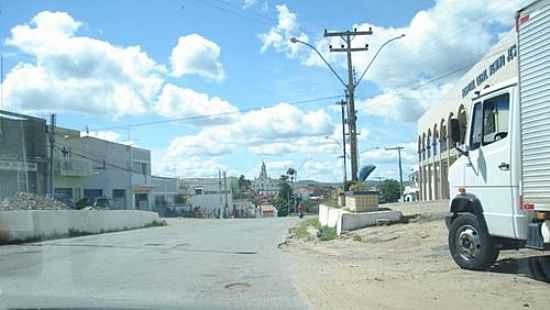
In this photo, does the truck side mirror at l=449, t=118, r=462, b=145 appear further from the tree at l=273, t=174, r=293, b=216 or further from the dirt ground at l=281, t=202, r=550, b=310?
the tree at l=273, t=174, r=293, b=216

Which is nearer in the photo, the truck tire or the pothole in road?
the truck tire

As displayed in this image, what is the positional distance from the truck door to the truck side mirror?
0.23 m

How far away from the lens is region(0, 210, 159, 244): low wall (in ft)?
75.7

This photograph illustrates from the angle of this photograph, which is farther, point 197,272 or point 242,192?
point 242,192

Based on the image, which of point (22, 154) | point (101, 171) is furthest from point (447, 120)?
point (101, 171)

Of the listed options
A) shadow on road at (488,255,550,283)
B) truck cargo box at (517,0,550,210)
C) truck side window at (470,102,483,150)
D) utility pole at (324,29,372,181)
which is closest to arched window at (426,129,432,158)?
utility pole at (324,29,372,181)

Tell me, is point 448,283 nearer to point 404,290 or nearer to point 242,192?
point 404,290

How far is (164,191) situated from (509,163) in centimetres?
8047

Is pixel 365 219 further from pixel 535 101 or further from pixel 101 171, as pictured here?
pixel 101 171

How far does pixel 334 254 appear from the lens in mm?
16469

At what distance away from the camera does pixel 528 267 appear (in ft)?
36.4

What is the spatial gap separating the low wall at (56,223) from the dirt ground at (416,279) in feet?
Answer: 39.8

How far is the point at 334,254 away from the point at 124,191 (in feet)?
185

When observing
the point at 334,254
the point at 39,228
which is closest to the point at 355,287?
the point at 334,254
